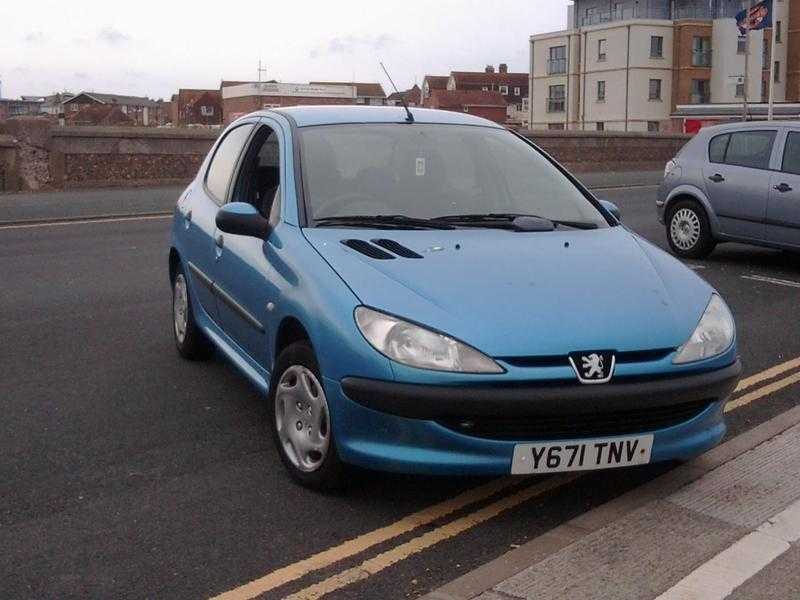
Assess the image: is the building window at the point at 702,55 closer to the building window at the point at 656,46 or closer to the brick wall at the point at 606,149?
the building window at the point at 656,46

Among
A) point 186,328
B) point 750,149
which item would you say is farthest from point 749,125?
point 186,328

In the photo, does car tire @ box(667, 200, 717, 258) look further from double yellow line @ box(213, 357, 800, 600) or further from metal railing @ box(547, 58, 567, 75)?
metal railing @ box(547, 58, 567, 75)

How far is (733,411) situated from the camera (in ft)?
19.0

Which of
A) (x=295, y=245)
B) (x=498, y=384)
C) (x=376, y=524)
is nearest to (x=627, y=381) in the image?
(x=498, y=384)

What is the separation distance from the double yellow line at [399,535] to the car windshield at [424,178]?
51.5 inches

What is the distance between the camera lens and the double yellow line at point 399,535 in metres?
3.62

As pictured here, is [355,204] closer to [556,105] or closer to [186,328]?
[186,328]

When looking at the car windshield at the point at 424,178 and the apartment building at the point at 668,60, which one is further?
the apartment building at the point at 668,60

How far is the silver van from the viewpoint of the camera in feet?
36.4

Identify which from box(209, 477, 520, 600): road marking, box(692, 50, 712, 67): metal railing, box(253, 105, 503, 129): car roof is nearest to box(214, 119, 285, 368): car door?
box(253, 105, 503, 129): car roof

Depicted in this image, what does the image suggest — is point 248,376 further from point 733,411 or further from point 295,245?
point 733,411

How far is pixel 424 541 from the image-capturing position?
4.00m

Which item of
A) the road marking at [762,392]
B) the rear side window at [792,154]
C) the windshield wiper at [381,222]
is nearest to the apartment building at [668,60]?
the rear side window at [792,154]

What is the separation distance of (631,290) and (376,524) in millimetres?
1397
